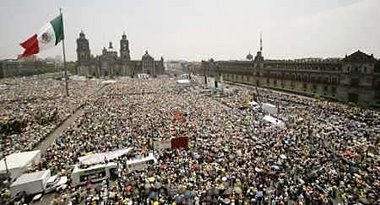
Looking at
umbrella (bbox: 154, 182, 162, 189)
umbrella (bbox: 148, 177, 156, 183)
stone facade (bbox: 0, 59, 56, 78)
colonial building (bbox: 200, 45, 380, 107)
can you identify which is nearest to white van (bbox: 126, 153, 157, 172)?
umbrella (bbox: 148, 177, 156, 183)

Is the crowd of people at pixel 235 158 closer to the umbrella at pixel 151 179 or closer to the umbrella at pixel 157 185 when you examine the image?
the umbrella at pixel 157 185

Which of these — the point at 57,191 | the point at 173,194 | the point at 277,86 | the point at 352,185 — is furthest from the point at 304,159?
the point at 277,86

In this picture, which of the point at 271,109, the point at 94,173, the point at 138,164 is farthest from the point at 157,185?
the point at 271,109

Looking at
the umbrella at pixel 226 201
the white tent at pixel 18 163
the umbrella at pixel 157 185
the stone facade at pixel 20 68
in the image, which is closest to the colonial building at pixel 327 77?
the umbrella at pixel 226 201

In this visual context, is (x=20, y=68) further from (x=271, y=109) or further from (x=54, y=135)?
(x=271, y=109)

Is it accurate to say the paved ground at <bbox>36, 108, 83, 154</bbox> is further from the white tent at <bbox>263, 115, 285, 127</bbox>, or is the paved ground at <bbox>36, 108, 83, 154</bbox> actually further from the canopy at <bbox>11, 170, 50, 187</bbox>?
the white tent at <bbox>263, 115, 285, 127</bbox>

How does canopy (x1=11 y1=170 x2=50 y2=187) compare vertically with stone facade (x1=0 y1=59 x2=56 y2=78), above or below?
below
